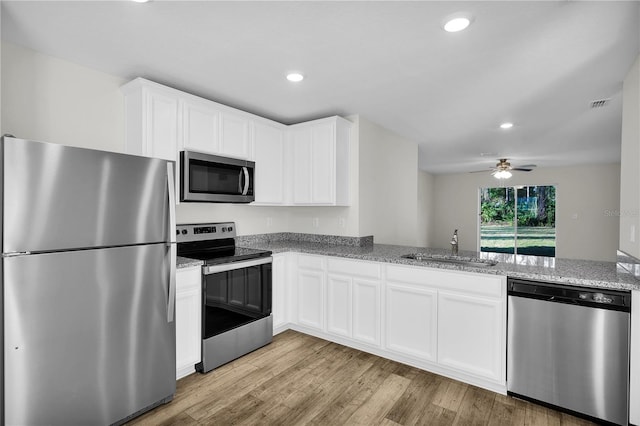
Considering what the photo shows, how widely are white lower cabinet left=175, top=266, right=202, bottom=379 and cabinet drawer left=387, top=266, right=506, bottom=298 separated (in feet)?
5.36

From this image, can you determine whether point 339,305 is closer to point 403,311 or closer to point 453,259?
point 403,311

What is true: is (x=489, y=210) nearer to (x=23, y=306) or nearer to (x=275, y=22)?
(x=275, y=22)

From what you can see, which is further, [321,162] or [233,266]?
[321,162]

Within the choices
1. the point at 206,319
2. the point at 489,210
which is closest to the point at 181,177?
the point at 206,319

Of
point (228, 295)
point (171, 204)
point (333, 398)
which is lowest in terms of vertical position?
point (333, 398)

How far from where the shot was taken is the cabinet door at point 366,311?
10.00 feet

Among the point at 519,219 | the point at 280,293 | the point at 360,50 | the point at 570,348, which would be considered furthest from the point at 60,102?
the point at 519,219

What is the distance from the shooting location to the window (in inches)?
329

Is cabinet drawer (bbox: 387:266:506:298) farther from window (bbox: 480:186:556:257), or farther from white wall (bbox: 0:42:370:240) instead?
window (bbox: 480:186:556:257)

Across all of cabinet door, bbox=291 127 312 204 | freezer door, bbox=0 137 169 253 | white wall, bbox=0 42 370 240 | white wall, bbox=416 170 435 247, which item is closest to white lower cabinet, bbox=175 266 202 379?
freezer door, bbox=0 137 169 253

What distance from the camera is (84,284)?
1874mm

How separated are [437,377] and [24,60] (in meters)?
3.85

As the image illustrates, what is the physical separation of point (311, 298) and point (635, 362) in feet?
8.18

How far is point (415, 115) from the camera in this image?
12.6 feet
